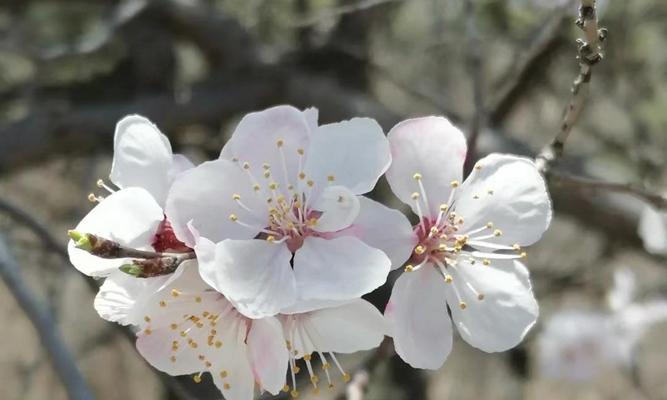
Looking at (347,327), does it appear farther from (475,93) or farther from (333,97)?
(333,97)

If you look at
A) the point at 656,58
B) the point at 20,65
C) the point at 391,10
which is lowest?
the point at 20,65

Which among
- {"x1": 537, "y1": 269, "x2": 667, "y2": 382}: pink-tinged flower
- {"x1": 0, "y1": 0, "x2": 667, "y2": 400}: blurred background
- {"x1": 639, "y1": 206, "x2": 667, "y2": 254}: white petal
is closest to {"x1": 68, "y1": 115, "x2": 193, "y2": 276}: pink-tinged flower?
{"x1": 0, "y1": 0, "x2": 667, "y2": 400}: blurred background

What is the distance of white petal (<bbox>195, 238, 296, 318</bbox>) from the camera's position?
2.39 feet

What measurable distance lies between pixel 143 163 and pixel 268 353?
0.72ft

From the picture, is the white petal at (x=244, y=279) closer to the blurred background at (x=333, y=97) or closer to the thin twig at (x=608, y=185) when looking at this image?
the thin twig at (x=608, y=185)

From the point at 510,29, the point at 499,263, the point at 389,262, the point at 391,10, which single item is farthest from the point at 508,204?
the point at 391,10

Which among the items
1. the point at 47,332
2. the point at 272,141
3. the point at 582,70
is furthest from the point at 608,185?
the point at 47,332

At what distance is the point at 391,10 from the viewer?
2.33 m

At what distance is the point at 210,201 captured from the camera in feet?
2.56

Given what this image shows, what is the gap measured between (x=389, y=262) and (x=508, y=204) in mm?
192

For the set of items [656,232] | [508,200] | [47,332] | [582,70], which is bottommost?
[656,232]

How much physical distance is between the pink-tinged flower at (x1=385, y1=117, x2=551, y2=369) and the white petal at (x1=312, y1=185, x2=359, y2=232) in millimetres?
92

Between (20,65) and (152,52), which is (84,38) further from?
(20,65)

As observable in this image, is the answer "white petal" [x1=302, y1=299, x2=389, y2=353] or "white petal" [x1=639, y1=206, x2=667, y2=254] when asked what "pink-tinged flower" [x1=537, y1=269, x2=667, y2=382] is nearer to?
"white petal" [x1=639, y1=206, x2=667, y2=254]
